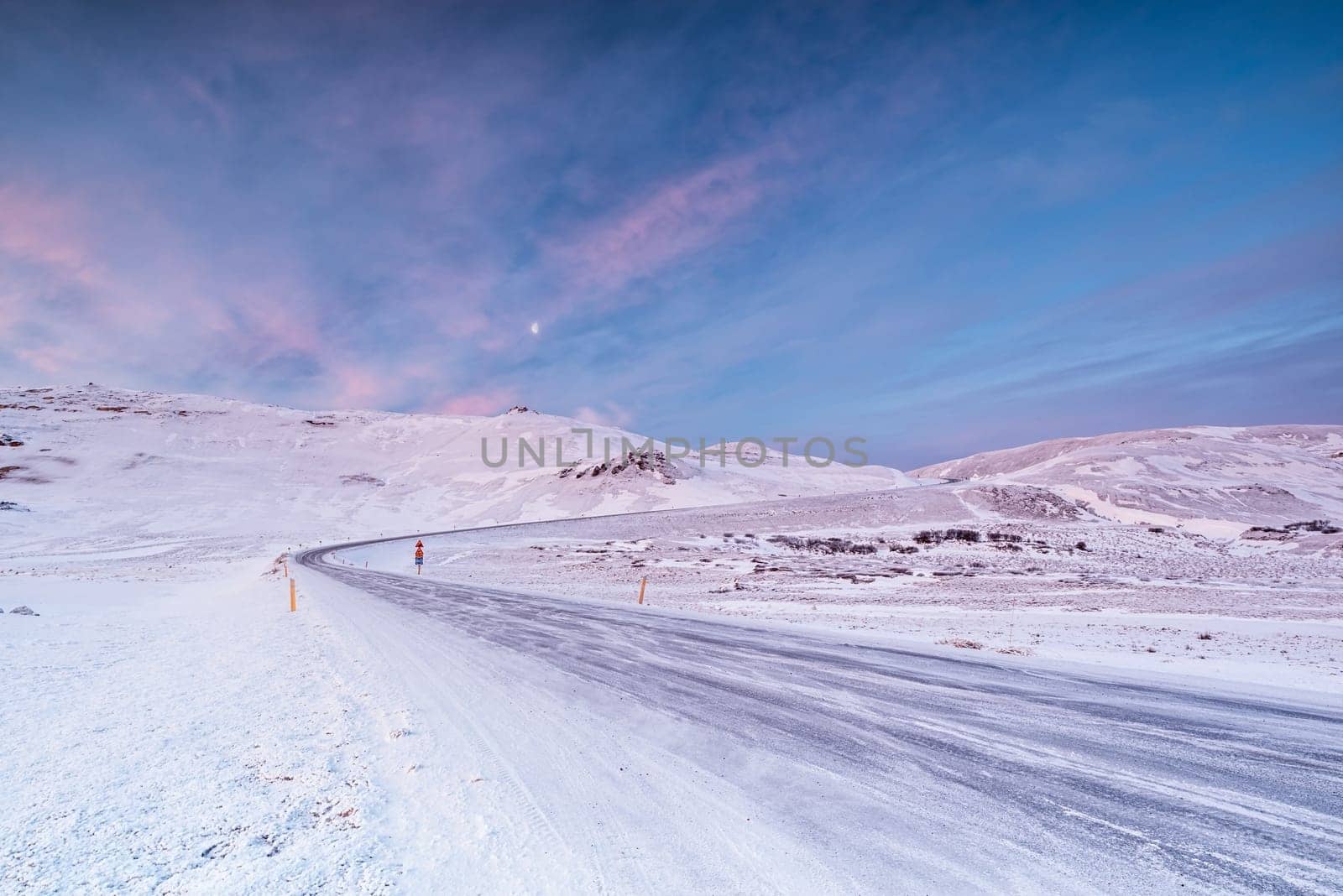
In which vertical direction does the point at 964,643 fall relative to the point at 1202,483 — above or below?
below

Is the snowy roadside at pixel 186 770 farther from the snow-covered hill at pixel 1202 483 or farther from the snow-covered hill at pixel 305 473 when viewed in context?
the snow-covered hill at pixel 305 473

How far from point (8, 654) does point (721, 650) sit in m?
11.4

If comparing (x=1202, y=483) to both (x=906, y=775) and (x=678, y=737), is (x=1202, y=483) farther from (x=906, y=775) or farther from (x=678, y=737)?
(x=678, y=737)

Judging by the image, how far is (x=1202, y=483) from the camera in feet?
202

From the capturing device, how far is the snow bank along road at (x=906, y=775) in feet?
11.3

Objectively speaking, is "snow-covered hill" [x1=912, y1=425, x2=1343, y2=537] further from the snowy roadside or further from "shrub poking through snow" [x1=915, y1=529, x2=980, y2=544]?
the snowy roadside

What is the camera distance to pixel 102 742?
16.9ft

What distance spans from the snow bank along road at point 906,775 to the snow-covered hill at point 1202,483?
52623 millimetres

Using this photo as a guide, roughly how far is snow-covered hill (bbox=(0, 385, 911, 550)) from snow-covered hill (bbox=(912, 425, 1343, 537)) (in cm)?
3035

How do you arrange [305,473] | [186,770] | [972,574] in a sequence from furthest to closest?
[305,473], [972,574], [186,770]

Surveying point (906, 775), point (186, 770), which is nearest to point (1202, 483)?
point (906, 775)

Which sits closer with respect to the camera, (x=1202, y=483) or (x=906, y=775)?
(x=906, y=775)

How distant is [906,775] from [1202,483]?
79.6 metres

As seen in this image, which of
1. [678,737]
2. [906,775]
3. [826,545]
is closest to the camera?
[906,775]
